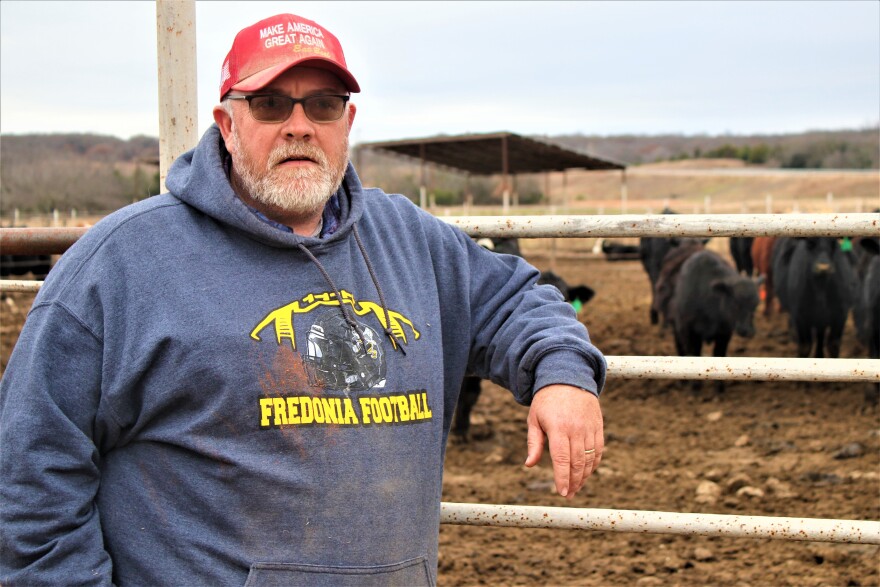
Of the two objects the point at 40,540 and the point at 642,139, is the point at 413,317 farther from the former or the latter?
the point at 642,139

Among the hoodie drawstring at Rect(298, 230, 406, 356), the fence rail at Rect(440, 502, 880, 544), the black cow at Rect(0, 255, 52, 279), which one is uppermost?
the hoodie drawstring at Rect(298, 230, 406, 356)

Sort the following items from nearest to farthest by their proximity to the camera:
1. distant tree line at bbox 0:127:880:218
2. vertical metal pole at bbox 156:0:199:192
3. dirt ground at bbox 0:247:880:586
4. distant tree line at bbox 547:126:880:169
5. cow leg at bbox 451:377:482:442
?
vertical metal pole at bbox 156:0:199:192 → dirt ground at bbox 0:247:880:586 → cow leg at bbox 451:377:482:442 → distant tree line at bbox 0:127:880:218 → distant tree line at bbox 547:126:880:169

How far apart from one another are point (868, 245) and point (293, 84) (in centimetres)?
828

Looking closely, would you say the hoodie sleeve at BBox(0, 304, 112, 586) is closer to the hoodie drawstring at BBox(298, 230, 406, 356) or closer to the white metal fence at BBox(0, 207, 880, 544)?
the hoodie drawstring at BBox(298, 230, 406, 356)

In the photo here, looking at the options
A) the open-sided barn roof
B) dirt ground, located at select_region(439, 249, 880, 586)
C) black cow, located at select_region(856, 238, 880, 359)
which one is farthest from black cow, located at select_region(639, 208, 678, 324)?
dirt ground, located at select_region(439, 249, 880, 586)

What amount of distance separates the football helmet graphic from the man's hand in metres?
0.40

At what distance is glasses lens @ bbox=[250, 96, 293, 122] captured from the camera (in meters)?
2.30

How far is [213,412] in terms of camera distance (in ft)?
6.76

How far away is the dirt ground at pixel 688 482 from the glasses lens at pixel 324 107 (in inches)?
103

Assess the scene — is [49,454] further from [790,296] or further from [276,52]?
[790,296]

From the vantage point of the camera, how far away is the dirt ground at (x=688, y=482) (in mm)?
4277

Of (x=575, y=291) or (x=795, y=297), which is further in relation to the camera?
(x=795, y=297)

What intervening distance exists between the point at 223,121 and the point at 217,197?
33 cm

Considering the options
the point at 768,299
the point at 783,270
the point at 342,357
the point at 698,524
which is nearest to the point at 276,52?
the point at 342,357
